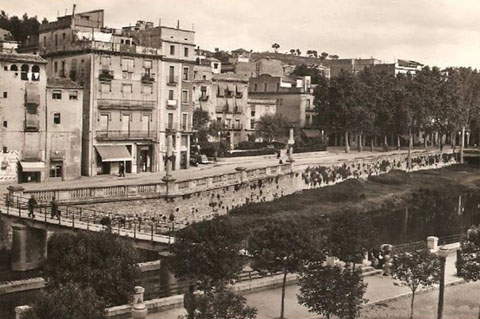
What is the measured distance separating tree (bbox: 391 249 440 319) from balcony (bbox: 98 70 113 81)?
1348 inches

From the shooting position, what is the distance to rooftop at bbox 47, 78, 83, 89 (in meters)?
53.3

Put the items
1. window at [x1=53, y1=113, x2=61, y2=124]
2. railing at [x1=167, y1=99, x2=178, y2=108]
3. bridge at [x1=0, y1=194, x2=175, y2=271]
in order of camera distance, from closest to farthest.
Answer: bridge at [x1=0, y1=194, x2=175, y2=271], window at [x1=53, y1=113, x2=61, y2=124], railing at [x1=167, y1=99, x2=178, y2=108]

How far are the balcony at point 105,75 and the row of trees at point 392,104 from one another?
37.0 m

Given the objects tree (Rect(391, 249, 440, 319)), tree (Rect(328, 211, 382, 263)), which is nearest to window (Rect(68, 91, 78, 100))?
tree (Rect(328, 211, 382, 263))

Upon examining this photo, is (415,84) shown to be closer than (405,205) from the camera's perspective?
No

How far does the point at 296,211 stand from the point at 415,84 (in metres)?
41.9

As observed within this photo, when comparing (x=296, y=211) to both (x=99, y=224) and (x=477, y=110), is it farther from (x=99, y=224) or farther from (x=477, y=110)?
(x=477, y=110)

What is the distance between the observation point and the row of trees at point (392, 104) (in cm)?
8869

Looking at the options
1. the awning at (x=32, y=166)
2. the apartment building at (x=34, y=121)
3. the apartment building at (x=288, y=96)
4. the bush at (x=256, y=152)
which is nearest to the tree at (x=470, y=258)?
the awning at (x=32, y=166)

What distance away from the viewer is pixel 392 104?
308 ft

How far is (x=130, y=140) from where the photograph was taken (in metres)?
60.0

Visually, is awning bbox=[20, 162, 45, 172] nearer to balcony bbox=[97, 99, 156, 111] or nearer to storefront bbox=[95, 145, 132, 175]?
storefront bbox=[95, 145, 132, 175]

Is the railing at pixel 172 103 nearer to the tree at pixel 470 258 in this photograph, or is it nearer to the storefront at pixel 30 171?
the storefront at pixel 30 171

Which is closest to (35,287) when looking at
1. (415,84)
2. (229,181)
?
(229,181)
